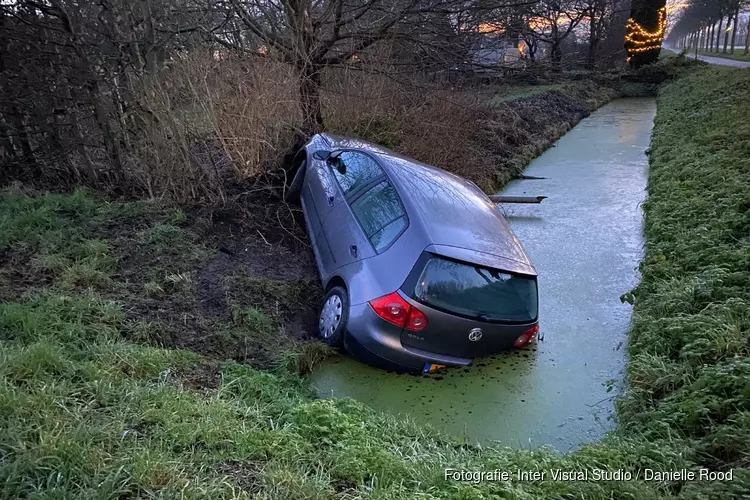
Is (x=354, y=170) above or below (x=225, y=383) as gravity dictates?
above

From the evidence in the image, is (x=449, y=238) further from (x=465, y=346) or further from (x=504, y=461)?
(x=504, y=461)

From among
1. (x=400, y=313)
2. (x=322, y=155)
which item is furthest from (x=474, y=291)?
(x=322, y=155)

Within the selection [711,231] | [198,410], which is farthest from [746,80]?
[198,410]

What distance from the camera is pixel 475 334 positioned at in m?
4.23

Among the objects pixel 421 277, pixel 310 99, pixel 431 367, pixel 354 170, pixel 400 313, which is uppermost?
pixel 310 99

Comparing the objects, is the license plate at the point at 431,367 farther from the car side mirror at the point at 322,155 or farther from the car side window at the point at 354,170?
the car side mirror at the point at 322,155

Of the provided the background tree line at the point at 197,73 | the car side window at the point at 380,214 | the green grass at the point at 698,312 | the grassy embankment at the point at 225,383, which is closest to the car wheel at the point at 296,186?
the background tree line at the point at 197,73

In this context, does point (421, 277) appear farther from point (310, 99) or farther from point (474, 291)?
point (310, 99)

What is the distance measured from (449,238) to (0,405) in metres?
3.28

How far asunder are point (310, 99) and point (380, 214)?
461 cm

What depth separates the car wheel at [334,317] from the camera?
448 centimetres

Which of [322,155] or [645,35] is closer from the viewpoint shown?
[322,155]

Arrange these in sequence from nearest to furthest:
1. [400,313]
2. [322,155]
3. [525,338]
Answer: [400,313] → [525,338] → [322,155]

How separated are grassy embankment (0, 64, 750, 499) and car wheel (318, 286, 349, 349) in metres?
0.29
